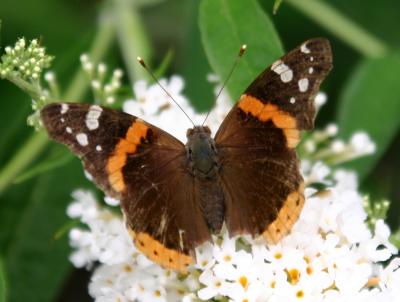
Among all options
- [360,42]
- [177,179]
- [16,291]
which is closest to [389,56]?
[360,42]

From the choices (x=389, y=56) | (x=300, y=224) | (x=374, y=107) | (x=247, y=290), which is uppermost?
(x=389, y=56)

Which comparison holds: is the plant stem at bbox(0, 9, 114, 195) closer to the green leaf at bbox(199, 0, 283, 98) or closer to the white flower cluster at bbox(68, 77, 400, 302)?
the white flower cluster at bbox(68, 77, 400, 302)

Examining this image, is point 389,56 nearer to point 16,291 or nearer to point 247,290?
point 247,290

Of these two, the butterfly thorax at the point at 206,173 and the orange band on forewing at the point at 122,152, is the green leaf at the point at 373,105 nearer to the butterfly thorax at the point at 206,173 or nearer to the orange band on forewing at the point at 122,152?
the butterfly thorax at the point at 206,173

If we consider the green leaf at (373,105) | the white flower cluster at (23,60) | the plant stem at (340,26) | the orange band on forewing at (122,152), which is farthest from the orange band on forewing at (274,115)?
the plant stem at (340,26)

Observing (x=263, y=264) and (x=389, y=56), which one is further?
(x=389, y=56)

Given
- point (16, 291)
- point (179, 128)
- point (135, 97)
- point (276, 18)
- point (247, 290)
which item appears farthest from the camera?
point (276, 18)

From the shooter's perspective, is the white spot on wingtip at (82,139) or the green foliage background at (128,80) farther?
the green foliage background at (128,80)

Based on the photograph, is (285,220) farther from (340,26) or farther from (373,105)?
(340,26)
